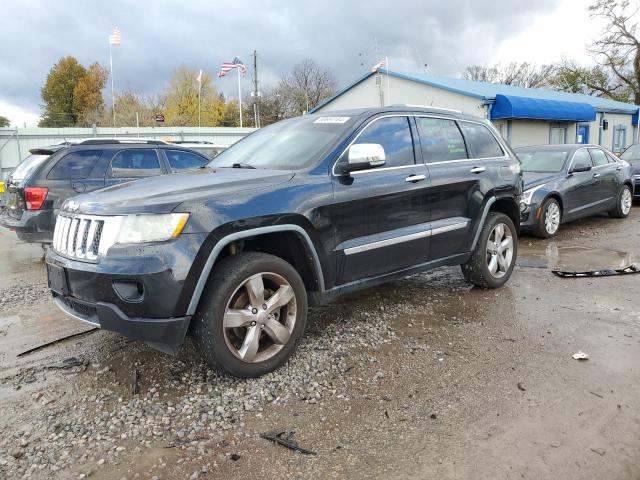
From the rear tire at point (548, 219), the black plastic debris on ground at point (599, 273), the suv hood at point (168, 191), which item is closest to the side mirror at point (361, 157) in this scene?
the suv hood at point (168, 191)

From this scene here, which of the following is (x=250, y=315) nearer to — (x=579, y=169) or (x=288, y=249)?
(x=288, y=249)

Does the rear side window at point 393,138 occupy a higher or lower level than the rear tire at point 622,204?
higher

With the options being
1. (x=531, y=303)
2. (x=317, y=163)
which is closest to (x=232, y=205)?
(x=317, y=163)

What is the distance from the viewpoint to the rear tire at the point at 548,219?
8.23 meters

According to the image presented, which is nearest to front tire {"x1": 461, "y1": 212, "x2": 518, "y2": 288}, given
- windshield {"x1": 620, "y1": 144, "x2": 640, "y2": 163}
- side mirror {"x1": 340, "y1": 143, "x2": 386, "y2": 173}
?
side mirror {"x1": 340, "y1": 143, "x2": 386, "y2": 173}

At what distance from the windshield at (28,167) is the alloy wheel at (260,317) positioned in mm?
5001

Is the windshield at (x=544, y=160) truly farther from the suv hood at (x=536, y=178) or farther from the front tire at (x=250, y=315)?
the front tire at (x=250, y=315)

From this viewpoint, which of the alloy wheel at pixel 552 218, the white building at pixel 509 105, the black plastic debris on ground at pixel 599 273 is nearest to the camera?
the black plastic debris on ground at pixel 599 273

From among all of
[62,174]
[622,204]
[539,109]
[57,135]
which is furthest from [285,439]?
[57,135]

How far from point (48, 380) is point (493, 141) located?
Answer: 4.77 meters

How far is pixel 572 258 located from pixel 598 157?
414 cm

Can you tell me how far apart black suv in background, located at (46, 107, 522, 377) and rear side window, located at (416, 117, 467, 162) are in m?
0.01

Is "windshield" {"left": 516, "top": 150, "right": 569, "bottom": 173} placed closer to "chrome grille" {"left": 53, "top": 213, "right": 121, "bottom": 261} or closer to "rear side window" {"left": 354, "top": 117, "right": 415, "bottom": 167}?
"rear side window" {"left": 354, "top": 117, "right": 415, "bottom": 167}

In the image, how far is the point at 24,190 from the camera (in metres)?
6.58
